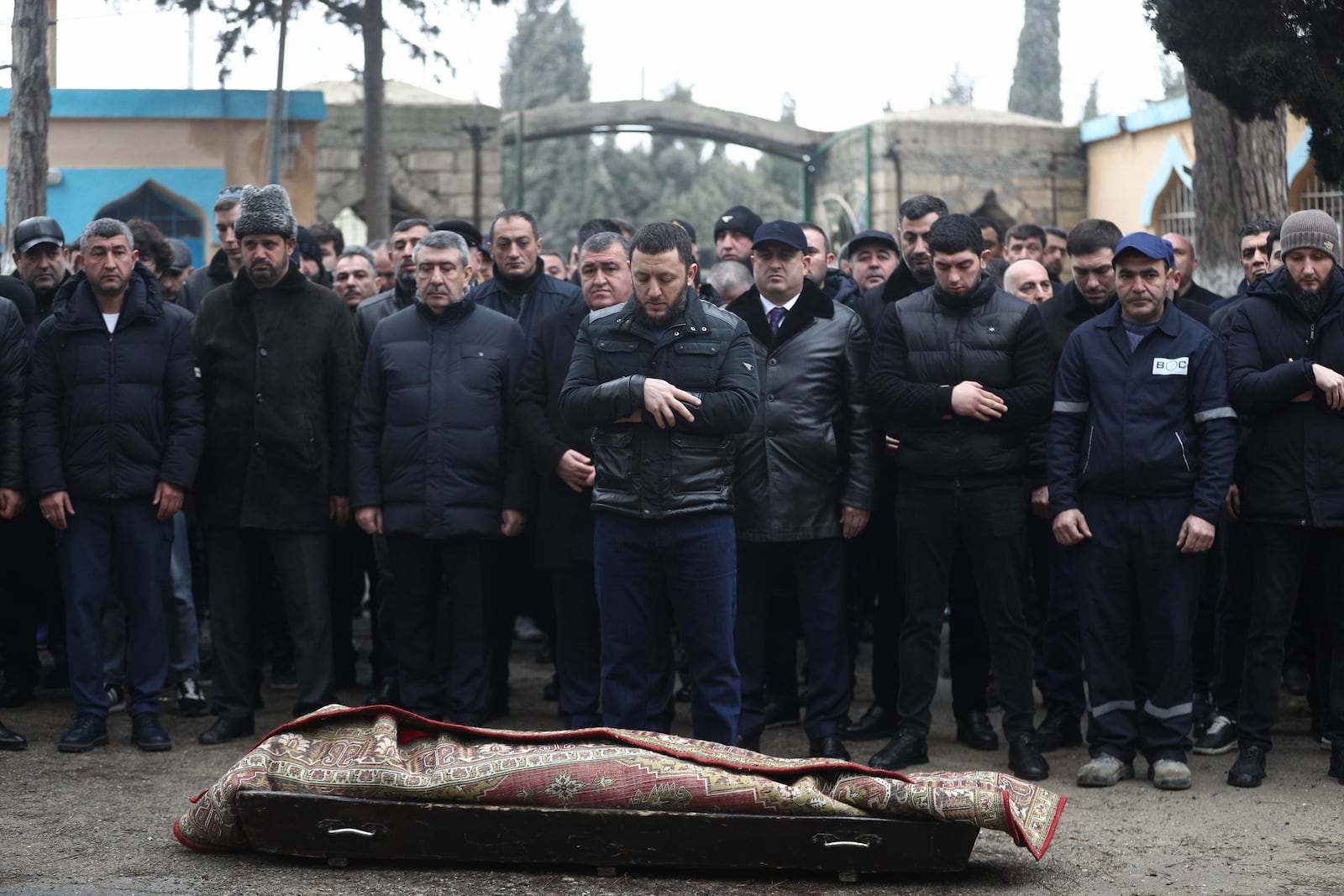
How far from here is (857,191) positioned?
2017 centimetres

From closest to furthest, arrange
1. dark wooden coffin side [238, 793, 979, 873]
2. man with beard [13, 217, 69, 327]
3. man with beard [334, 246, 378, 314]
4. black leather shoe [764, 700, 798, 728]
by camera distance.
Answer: dark wooden coffin side [238, 793, 979, 873]
black leather shoe [764, 700, 798, 728]
man with beard [13, 217, 69, 327]
man with beard [334, 246, 378, 314]

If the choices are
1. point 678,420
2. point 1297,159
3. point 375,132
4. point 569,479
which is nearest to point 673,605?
point 678,420

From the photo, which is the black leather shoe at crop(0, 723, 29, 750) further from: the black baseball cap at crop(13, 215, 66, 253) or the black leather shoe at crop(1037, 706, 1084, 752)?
the black leather shoe at crop(1037, 706, 1084, 752)

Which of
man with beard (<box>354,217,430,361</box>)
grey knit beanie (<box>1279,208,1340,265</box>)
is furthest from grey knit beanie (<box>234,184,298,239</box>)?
grey knit beanie (<box>1279,208,1340,265</box>)

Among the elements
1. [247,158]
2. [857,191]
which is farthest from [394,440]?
[857,191]

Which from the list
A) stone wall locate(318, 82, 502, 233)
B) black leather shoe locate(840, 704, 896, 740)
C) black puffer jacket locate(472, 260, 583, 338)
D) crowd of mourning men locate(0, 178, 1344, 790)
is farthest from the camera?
stone wall locate(318, 82, 502, 233)

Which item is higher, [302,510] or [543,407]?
[543,407]

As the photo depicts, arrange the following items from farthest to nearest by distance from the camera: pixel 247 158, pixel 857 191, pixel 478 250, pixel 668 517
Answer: pixel 857 191 → pixel 247 158 → pixel 478 250 → pixel 668 517

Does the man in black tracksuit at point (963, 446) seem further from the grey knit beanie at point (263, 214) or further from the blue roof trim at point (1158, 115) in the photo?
the blue roof trim at point (1158, 115)

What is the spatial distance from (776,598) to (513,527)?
1.22m

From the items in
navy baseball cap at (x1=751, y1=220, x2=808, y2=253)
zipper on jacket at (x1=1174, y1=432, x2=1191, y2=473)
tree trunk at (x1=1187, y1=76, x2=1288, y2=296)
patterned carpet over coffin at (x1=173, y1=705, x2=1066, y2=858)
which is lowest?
patterned carpet over coffin at (x1=173, y1=705, x2=1066, y2=858)

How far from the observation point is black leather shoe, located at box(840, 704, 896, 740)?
6.85 meters

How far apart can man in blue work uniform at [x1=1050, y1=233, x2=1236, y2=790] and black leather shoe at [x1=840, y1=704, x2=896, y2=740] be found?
1051 mm

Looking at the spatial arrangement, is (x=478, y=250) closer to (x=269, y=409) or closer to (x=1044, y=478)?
(x=269, y=409)
